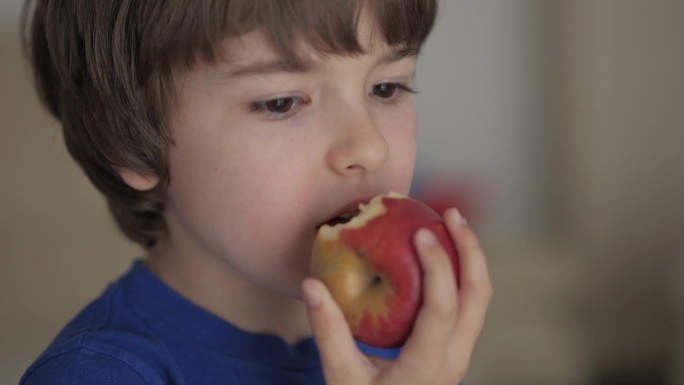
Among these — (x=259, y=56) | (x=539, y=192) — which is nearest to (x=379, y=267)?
(x=259, y=56)

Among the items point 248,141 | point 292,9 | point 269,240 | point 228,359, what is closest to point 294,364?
point 228,359

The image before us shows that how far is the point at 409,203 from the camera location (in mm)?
871

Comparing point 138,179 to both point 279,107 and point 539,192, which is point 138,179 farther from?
point 539,192

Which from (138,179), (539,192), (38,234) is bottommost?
(38,234)

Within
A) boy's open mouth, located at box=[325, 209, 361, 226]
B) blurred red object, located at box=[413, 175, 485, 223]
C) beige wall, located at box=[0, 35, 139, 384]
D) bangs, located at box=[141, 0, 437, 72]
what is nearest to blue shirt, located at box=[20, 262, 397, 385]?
Answer: boy's open mouth, located at box=[325, 209, 361, 226]

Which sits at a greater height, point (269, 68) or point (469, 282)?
point (269, 68)

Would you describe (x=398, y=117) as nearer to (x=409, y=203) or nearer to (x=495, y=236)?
(x=409, y=203)

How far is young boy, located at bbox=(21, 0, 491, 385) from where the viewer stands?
2.95 feet

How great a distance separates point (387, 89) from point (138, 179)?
0.35 m

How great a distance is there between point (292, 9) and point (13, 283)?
5.55ft

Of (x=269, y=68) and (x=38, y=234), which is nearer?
(x=269, y=68)

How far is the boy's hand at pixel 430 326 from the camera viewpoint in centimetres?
81

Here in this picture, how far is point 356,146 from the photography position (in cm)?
92

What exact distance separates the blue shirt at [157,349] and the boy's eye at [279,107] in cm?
31
